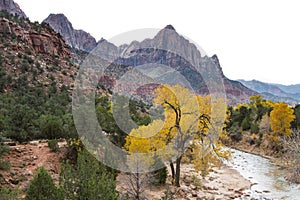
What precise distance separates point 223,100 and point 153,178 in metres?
7.18

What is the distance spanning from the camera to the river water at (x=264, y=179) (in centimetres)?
2033

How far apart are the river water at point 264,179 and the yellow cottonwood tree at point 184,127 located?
4.54m

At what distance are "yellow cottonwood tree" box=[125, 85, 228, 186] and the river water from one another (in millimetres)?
4538

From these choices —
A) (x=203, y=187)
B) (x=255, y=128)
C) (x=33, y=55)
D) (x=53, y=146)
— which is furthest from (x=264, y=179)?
(x=33, y=55)

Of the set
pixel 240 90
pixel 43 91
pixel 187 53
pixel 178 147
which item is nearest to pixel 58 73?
pixel 43 91

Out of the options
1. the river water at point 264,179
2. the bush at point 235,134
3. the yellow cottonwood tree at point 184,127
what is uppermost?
the yellow cottonwood tree at point 184,127

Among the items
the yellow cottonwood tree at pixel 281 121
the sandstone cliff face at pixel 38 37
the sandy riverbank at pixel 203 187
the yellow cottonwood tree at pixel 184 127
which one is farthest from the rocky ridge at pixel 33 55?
the yellow cottonwood tree at pixel 281 121

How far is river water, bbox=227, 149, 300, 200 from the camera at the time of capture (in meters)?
20.3

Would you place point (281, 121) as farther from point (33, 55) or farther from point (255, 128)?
point (33, 55)

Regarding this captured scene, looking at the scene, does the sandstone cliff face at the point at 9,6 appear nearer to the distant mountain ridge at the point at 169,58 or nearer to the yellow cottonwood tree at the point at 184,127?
the distant mountain ridge at the point at 169,58

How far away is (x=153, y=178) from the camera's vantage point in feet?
58.6

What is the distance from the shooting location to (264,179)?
2558 cm

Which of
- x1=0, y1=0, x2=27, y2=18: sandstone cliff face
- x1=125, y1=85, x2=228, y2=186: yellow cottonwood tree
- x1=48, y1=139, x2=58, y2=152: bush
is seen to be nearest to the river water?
x1=125, y1=85, x2=228, y2=186: yellow cottonwood tree

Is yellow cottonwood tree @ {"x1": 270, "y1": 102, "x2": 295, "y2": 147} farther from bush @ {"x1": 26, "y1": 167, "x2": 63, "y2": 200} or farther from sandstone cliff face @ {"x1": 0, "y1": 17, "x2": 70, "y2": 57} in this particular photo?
sandstone cliff face @ {"x1": 0, "y1": 17, "x2": 70, "y2": 57}
